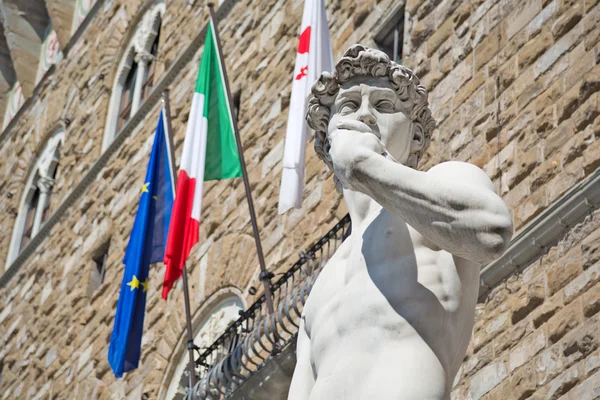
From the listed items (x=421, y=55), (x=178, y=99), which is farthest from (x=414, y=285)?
(x=178, y=99)

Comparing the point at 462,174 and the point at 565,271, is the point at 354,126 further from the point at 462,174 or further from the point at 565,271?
the point at 565,271

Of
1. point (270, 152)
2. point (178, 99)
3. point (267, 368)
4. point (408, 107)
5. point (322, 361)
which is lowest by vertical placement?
point (322, 361)

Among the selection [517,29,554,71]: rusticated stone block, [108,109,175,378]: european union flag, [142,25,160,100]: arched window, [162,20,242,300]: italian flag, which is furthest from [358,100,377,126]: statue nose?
[142,25,160,100]: arched window

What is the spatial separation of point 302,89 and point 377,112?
18.8 ft

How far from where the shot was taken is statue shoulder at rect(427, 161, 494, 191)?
3520 mm

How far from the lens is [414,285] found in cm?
351

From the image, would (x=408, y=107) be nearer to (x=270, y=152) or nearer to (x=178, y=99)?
(x=270, y=152)

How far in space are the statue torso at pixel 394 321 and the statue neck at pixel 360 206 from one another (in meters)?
0.16

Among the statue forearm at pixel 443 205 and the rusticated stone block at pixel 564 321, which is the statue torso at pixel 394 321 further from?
the rusticated stone block at pixel 564 321

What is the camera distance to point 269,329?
8695 millimetres

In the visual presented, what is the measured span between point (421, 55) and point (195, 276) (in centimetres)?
288

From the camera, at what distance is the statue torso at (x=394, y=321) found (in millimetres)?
3383

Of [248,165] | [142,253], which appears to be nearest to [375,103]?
[142,253]

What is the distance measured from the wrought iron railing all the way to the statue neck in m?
4.40
